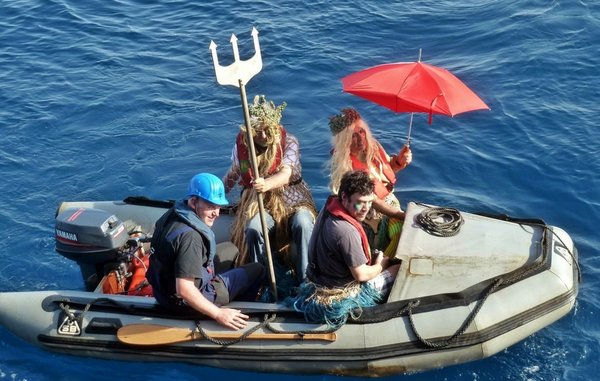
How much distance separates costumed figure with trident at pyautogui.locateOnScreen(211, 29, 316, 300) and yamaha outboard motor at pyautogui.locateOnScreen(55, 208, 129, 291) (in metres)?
1.07

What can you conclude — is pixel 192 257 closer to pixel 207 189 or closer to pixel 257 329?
pixel 207 189

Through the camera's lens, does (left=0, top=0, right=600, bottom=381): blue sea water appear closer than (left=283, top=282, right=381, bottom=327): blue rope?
No

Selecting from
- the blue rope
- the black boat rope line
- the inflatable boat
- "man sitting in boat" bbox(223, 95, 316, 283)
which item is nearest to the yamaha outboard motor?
the inflatable boat

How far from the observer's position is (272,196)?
6707mm

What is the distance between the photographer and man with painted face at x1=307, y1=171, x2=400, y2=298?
5.36m

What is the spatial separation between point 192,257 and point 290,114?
5.40 metres

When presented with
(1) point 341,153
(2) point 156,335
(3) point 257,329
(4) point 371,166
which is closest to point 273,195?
(1) point 341,153

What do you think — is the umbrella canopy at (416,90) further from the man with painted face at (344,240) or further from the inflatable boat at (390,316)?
the man with painted face at (344,240)

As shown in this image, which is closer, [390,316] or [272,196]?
[390,316]

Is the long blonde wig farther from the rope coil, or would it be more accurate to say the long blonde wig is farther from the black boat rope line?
the black boat rope line

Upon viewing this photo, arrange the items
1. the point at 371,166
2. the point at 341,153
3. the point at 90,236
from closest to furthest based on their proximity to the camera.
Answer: the point at 341,153 < the point at 371,166 < the point at 90,236

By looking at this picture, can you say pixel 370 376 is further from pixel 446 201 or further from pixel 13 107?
pixel 13 107

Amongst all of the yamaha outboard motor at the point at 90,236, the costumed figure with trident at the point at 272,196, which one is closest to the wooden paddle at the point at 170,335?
the costumed figure with trident at the point at 272,196

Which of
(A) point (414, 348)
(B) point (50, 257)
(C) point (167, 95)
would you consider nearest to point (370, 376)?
(A) point (414, 348)
